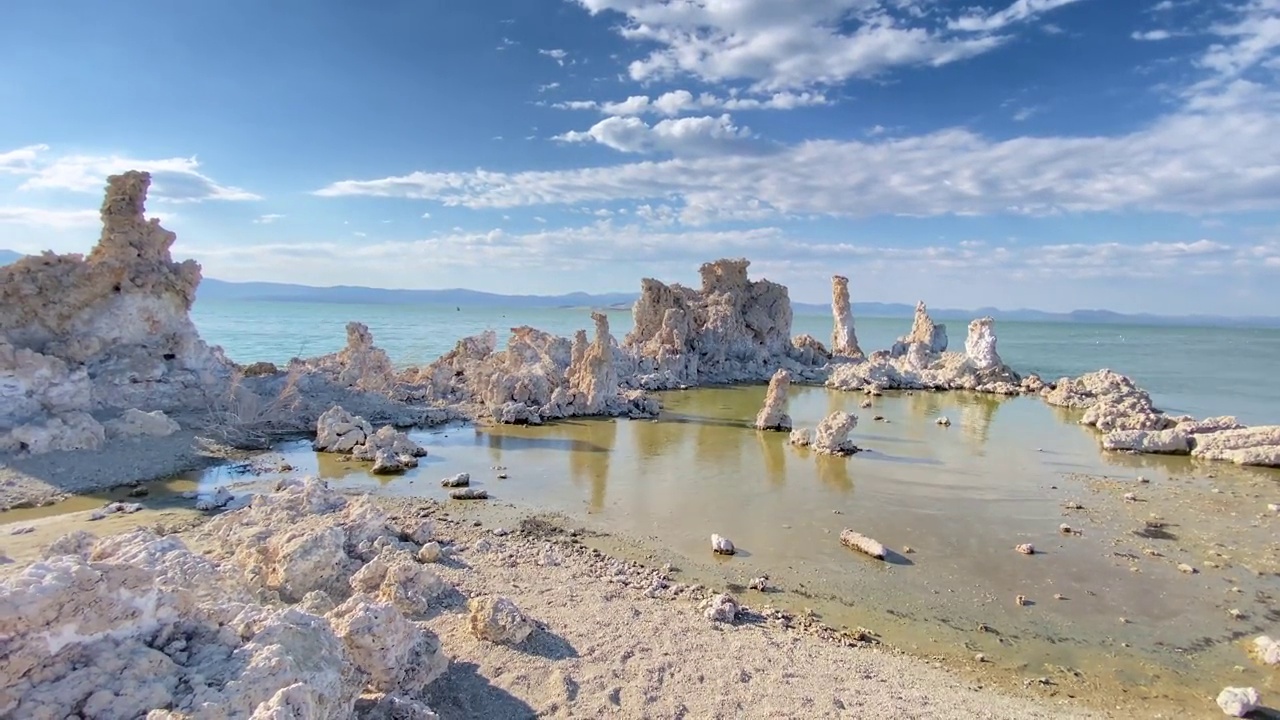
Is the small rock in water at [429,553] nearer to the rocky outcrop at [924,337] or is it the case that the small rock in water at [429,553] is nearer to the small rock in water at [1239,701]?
the small rock in water at [1239,701]

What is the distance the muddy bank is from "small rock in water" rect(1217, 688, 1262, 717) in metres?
1.72

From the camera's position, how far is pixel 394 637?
4.71 metres

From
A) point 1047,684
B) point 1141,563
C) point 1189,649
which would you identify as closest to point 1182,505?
point 1141,563

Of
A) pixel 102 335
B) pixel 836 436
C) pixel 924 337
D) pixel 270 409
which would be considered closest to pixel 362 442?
pixel 270 409

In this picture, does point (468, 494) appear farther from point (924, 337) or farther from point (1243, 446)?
point (924, 337)

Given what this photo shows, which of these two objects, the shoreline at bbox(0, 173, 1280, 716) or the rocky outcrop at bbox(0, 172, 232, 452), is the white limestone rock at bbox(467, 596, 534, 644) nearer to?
the shoreline at bbox(0, 173, 1280, 716)

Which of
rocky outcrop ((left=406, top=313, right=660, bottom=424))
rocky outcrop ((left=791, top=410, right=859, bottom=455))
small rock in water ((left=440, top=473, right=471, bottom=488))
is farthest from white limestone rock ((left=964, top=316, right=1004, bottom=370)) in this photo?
small rock in water ((left=440, top=473, right=471, bottom=488))

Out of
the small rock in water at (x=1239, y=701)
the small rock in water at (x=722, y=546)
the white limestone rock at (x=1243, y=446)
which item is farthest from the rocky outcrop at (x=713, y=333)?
the small rock in water at (x=1239, y=701)

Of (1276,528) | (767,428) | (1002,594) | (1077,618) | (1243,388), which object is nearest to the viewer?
(1077,618)

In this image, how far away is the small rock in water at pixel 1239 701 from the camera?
6.21 meters

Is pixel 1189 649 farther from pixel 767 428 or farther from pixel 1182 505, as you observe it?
pixel 767 428

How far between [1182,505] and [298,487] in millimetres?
16590

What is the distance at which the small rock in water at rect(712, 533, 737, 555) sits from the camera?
32.5 ft

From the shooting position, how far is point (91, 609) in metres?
3.53
